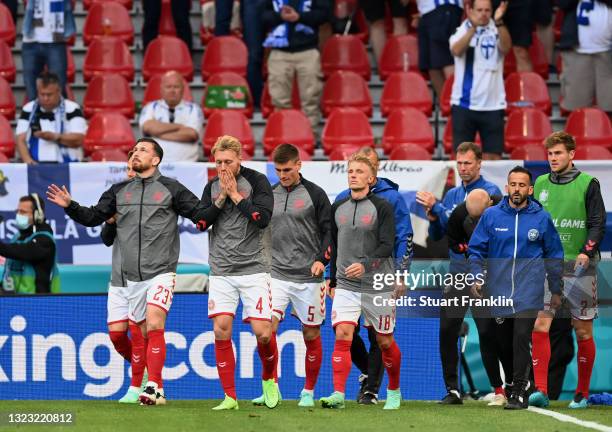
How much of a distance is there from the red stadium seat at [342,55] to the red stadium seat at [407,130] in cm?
143

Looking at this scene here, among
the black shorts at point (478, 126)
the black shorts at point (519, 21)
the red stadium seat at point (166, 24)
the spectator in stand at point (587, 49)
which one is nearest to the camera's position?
the black shorts at point (478, 126)

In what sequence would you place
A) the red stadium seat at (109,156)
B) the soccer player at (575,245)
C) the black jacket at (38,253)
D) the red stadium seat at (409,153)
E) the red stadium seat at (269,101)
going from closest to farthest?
the soccer player at (575,245)
the black jacket at (38,253)
the red stadium seat at (109,156)
the red stadium seat at (409,153)
the red stadium seat at (269,101)

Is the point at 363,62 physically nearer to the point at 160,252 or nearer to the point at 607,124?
the point at 607,124

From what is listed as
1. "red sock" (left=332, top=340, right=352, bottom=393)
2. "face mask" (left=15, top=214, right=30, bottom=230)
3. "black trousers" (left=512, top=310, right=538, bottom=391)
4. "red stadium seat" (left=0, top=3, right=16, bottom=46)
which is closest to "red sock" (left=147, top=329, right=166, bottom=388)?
"red sock" (left=332, top=340, right=352, bottom=393)

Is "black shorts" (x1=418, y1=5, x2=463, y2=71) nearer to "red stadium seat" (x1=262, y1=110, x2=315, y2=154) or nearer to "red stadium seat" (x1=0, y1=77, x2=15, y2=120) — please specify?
"red stadium seat" (x1=262, y1=110, x2=315, y2=154)

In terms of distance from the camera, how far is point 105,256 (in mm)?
14039

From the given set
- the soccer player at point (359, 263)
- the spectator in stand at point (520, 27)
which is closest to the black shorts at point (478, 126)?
the spectator in stand at point (520, 27)

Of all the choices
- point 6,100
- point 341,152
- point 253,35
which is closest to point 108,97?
point 6,100

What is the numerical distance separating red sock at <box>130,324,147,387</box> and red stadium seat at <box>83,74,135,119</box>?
6344 millimetres

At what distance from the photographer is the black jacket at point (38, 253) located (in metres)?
13.0

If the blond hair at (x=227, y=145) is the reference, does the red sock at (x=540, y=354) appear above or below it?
below

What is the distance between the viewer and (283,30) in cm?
1602

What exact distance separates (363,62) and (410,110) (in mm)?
1476

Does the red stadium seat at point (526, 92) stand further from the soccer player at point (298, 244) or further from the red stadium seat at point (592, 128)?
the soccer player at point (298, 244)
